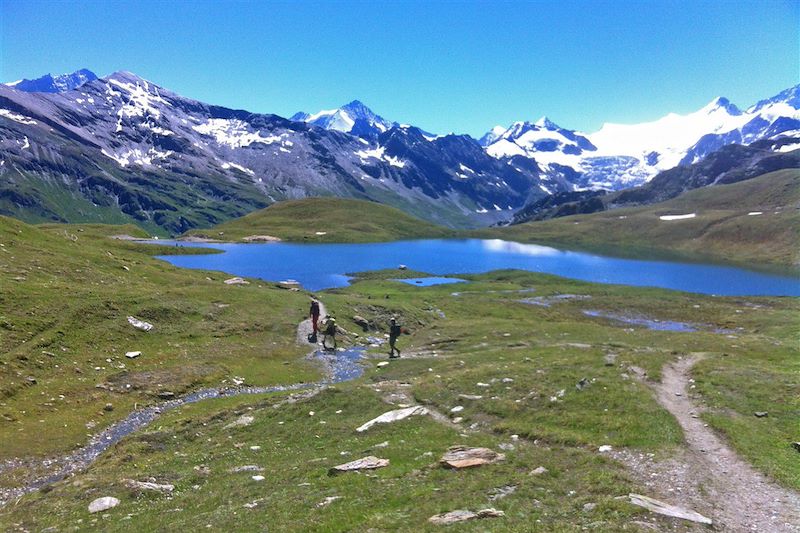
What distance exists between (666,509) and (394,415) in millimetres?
16783

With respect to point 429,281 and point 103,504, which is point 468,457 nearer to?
point 103,504

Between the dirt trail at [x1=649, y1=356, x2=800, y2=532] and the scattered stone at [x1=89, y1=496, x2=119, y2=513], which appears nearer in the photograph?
the dirt trail at [x1=649, y1=356, x2=800, y2=532]

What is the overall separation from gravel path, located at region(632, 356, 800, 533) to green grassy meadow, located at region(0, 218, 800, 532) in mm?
971

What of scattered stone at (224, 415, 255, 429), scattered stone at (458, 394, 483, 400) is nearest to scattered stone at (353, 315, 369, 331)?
scattered stone at (224, 415, 255, 429)

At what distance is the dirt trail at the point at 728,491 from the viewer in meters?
14.8

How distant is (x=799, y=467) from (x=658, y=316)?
8456 centimetres

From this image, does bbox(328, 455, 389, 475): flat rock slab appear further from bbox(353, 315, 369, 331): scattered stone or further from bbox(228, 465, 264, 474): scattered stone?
bbox(353, 315, 369, 331): scattered stone

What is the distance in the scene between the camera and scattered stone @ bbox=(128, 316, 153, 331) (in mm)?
48094

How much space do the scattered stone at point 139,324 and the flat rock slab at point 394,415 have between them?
99.5ft

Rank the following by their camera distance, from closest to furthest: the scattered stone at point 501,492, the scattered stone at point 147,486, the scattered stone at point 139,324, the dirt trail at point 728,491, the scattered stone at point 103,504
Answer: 1. the dirt trail at point 728,491
2. the scattered stone at point 501,492
3. the scattered stone at point 103,504
4. the scattered stone at point 147,486
5. the scattered stone at point 139,324

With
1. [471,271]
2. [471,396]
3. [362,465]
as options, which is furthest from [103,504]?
[471,271]

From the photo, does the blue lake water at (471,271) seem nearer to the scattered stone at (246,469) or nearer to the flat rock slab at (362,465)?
the scattered stone at (246,469)

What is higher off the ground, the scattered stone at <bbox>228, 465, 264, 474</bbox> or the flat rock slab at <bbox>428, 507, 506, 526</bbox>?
the flat rock slab at <bbox>428, 507, 506, 526</bbox>

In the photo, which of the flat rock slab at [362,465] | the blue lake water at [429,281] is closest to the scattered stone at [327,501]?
the flat rock slab at [362,465]
